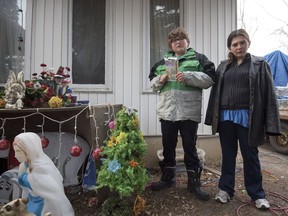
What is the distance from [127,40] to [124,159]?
82.5 inches

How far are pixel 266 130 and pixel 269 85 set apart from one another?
17.1 inches

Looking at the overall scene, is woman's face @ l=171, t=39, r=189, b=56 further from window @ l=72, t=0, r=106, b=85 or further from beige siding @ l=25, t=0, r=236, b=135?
window @ l=72, t=0, r=106, b=85

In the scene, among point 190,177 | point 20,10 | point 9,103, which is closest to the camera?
point 9,103

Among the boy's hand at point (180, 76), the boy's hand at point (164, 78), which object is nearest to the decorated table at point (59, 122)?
the boy's hand at point (164, 78)

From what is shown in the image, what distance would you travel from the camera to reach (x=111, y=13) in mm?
3783

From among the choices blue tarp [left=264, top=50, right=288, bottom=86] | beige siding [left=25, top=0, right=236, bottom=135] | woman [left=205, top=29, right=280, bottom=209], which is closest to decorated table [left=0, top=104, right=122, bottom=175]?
beige siding [left=25, top=0, right=236, bottom=135]

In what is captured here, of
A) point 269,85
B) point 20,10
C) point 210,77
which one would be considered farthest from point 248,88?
point 20,10

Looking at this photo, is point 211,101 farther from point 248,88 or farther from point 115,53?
point 115,53

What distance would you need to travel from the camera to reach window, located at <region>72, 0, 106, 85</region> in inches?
150

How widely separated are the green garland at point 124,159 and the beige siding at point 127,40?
1.36m

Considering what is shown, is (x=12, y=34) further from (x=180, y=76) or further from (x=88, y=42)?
(x=180, y=76)

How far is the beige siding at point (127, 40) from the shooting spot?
3.63 metres

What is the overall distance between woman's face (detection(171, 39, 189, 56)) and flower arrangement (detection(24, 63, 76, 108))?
4.44 feet

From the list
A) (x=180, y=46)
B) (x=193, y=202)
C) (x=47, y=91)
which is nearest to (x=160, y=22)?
(x=180, y=46)
